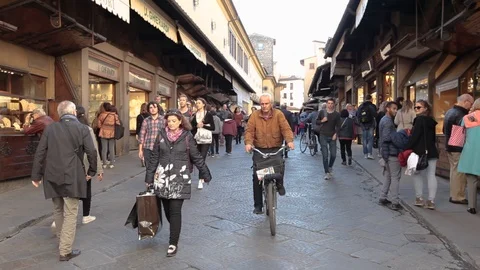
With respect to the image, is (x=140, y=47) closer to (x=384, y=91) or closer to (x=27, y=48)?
(x=27, y=48)

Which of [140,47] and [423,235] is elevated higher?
[140,47]

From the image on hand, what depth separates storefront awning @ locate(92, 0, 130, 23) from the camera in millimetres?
7187

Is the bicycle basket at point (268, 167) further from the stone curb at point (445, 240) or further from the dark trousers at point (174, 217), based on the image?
the stone curb at point (445, 240)

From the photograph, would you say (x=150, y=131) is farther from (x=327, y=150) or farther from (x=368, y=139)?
(x=368, y=139)

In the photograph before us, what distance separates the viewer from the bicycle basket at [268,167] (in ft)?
16.8

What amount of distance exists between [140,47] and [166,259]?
11.3 m

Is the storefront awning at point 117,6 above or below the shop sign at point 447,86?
above

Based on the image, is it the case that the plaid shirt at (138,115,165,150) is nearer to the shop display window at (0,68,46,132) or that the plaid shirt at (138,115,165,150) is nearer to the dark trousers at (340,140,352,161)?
the shop display window at (0,68,46,132)

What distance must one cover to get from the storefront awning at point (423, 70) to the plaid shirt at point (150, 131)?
22.9ft

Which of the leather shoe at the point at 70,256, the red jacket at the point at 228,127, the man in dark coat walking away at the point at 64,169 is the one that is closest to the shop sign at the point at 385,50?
the red jacket at the point at 228,127

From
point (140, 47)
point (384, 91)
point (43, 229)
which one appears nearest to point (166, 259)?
point (43, 229)

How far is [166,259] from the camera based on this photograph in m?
4.16

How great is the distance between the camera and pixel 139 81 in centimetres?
1466

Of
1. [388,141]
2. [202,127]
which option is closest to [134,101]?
[202,127]
